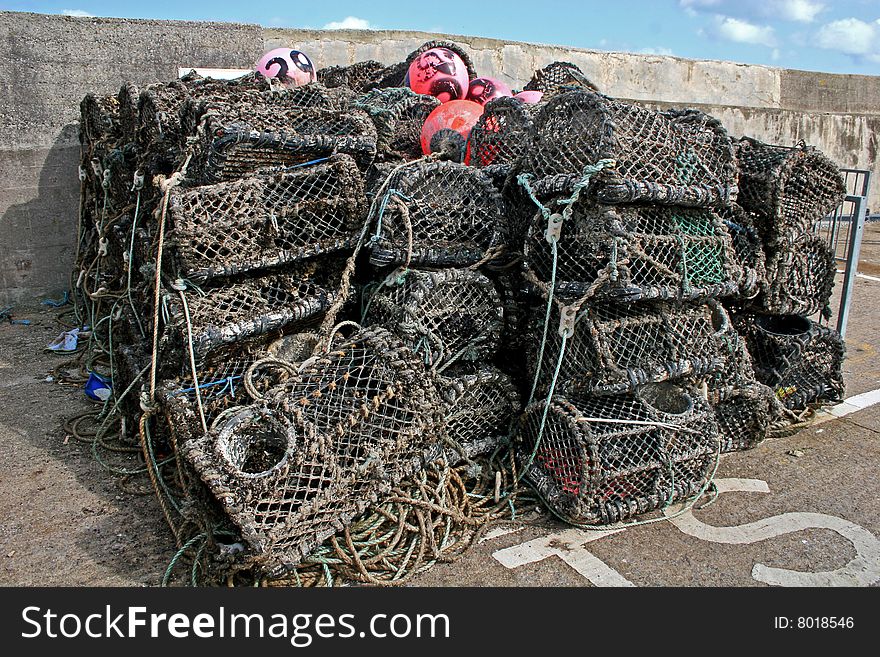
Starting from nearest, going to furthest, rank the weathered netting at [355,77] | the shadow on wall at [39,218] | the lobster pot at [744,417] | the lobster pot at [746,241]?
the lobster pot at [744,417]
the lobster pot at [746,241]
the weathered netting at [355,77]
the shadow on wall at [39,218]

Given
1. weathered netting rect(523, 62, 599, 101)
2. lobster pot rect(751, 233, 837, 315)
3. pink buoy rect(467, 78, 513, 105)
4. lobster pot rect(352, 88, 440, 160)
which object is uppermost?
weathered netting rect(523, 62, 599, 101)

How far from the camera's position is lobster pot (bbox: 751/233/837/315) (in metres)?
3.67

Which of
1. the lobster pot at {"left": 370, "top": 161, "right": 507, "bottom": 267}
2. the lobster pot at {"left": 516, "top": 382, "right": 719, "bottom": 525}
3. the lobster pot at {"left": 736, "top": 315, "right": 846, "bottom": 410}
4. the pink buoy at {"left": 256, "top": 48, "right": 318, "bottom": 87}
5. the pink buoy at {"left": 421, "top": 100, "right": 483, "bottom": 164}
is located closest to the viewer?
the lobster pot at {"left": 516, "top": 382, "right": 719, "bottom": 525}

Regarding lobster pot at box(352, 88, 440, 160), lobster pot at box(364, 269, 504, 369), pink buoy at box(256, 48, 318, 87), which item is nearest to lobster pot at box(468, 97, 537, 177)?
lobster pot at box(352, 88, 440, 160)

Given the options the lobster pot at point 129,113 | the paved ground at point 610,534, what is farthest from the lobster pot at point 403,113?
the paved ground at point 610,534

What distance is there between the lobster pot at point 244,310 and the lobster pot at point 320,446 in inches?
12.8

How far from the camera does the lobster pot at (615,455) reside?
273 cm

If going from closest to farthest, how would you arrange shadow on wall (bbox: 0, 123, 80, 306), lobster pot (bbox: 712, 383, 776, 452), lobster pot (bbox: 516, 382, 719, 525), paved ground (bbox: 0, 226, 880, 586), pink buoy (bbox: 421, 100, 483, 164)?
paved ground (bbox: 0, 226, 880, 586)
lobster pot (bbox: 516, 382, 719, 525)
lobster pot (bbox: 712, 383, 776, 452)
pink buoy (bbox: 421, 100, 483, 164)
shadow on wall (bbox: 0, 123, 80, 306)

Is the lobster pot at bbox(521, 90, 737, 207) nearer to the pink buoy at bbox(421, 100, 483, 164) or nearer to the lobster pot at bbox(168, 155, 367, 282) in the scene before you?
the lobster pot at bbox(168, 155, 367, 282)

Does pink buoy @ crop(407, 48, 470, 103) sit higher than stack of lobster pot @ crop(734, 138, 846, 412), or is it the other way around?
pink buoy @ crop(407, 48, 470, 103)

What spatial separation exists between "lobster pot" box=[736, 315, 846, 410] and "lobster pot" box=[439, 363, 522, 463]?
152 cm

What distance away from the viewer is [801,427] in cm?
370

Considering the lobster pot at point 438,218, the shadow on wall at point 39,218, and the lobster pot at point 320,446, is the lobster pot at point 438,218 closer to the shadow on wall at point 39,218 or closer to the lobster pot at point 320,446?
the lobster pot at point 320,446

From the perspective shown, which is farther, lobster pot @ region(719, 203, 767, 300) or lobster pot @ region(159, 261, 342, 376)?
lobster pot @ region(719, 203, 767, 300)
